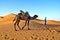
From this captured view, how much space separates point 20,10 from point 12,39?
5.57 metres

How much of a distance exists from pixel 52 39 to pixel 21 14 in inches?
228

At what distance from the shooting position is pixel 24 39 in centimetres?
1081

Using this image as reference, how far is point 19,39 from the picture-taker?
10.9 meters

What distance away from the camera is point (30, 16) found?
16234mm

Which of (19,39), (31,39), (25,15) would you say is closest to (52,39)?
(31,39)

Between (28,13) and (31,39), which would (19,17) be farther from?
(31,39)

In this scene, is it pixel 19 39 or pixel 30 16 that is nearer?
pixel 19 39

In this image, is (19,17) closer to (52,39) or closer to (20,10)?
(20,10)

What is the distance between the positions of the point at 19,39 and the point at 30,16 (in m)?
5.61

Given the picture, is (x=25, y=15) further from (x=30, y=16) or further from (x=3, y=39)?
(x=3, y=39)

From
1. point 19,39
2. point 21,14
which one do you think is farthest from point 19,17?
point 19,39

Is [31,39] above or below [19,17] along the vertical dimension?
below

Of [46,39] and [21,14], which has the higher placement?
[21,14]

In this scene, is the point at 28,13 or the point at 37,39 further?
the point at 28,13
